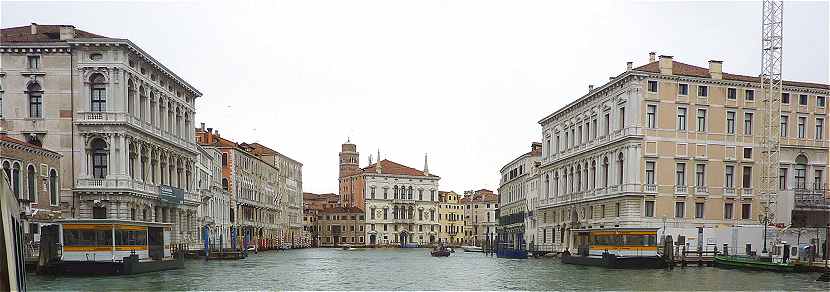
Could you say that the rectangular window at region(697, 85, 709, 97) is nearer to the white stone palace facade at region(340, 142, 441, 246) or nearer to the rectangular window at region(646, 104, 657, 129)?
the rectangular window at region(646, 104, 657, 129)

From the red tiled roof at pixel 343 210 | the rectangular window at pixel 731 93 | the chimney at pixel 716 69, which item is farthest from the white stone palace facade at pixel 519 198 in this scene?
the red tiled roof at pixel 343 210

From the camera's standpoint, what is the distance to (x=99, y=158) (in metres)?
35.1

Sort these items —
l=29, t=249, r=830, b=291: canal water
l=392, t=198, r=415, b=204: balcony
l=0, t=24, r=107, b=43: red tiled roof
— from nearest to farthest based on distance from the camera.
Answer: l=29, t=249, r=830, b=291: canal water < l=0, t=24, r=107, b=43: red tiled roof < l=392, t=198, r=415, b=204: balcony

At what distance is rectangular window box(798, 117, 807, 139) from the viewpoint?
140ft

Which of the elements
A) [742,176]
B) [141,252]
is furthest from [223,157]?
[742,176]

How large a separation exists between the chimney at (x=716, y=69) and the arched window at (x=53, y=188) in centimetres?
3309

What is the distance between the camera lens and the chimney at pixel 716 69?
41.6 metres

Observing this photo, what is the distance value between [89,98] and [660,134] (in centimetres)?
2854

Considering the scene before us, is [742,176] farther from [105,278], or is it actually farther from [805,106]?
[105,278]

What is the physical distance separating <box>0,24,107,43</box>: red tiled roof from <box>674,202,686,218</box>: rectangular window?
100.0 ft

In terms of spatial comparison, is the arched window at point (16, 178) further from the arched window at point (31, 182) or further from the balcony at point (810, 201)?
the balcony at point (810, 201)

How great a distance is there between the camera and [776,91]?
4147 cm

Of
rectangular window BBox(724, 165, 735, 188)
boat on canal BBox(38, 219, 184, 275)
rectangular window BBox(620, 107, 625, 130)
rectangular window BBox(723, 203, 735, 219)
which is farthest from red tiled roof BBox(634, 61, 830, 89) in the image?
boat on canal BBox(38, 219, 184, 275)

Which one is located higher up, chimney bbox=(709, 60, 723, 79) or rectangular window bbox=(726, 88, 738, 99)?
chimney bbox=(709, 60, 723, 79)
